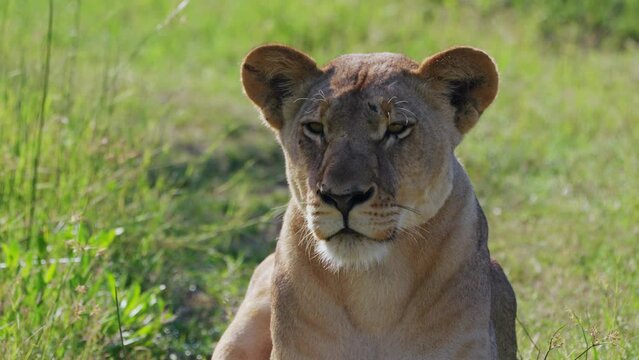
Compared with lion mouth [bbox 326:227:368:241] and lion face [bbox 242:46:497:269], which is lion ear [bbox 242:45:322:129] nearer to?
lion face [bbox 242:46:497:269]

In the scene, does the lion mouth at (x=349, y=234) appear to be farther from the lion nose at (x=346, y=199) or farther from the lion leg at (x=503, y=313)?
the lion leg at (x=503, y=313)

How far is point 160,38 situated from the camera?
373 inches

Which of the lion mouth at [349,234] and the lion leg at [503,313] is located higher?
the lion mouth at [349,234]

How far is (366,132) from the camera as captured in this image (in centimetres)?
344

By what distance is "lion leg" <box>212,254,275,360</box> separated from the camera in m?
4.07

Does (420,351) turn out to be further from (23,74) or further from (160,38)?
(160,38)

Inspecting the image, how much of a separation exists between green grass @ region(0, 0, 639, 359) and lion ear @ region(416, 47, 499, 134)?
2.32 ft

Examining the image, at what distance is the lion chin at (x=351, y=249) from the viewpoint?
333 cm

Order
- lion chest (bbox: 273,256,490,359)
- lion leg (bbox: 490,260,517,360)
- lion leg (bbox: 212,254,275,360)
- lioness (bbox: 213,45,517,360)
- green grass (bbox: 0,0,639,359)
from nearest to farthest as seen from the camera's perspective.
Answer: lioness (bbox: 213,45,517,360), lion chest (bbox: 273,256,490,359), lion leg (bbox: 490,260,517,360), lion leg (bbox: 212,254,275,360), green grass (bbox: 0,0,639,359)

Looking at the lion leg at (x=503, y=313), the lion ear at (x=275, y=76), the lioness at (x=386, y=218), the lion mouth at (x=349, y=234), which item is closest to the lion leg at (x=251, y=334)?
the lioness at (x=386, y=218)

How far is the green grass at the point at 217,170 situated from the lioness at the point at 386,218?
45 cm

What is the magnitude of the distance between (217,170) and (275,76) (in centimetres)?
328

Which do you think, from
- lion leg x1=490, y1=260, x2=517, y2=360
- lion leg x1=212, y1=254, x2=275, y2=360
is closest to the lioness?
lion leg x1=490, y1=260, x2=517, y2=360

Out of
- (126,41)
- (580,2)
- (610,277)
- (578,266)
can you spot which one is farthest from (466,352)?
(580,2)
